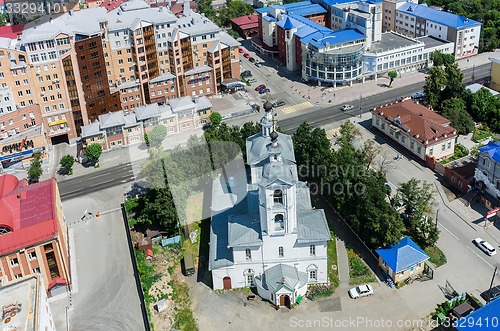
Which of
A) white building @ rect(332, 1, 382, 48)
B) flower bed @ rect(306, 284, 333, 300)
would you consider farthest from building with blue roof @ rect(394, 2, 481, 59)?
flower bed @ rect(306, 284, 333, 300)

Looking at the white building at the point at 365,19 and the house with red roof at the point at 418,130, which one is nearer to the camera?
the house with red roof at the point at 418,130

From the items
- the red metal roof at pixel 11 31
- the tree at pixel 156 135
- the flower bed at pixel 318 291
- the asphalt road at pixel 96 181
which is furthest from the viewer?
the red metal roof at pixel 11 31

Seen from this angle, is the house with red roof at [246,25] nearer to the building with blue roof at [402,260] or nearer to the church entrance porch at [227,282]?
the building with blue roof at [402,260]

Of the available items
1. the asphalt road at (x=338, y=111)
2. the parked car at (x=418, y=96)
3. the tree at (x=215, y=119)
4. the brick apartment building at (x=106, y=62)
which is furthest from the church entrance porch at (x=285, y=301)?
the parked car at (x=418, y=96)

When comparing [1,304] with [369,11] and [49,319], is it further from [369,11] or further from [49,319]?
[369,11]

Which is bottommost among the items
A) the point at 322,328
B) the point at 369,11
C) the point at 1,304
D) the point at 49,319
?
the point at 322,328

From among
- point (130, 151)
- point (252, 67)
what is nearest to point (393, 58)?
point (252, 67)

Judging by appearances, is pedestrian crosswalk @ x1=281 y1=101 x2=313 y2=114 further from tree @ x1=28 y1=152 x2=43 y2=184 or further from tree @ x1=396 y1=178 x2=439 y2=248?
tree @ x1=28 y1=152 x2=43 y2=184
